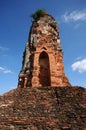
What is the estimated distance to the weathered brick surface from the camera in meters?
6.58

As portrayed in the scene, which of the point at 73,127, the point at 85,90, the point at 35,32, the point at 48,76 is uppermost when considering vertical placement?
the point at 35,32

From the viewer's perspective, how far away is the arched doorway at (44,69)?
50.9 ft

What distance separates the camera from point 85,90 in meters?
7.31

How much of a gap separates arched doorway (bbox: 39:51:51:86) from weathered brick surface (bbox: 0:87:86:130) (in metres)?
7.94

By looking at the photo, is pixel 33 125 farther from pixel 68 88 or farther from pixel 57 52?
pixel 57 52

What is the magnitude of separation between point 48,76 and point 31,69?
1492 mm

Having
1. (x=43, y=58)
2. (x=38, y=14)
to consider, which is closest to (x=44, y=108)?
(x=43, y=58)

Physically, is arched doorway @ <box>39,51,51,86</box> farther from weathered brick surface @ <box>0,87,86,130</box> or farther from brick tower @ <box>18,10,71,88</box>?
weathered brick surface @ <box>0,87,86,130</box>

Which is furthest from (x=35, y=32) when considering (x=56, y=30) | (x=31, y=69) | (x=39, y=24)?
(x=31, y=69)

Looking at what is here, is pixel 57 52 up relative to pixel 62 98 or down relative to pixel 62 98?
up

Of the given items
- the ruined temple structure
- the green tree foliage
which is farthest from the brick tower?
the ruined temple structure

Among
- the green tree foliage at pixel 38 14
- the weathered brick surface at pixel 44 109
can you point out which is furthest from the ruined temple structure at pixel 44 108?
the green tree foliage at pixel 38 14

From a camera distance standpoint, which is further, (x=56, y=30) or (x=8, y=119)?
(x=56, y=30)

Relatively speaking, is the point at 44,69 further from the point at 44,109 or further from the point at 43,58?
the point at 44,109
